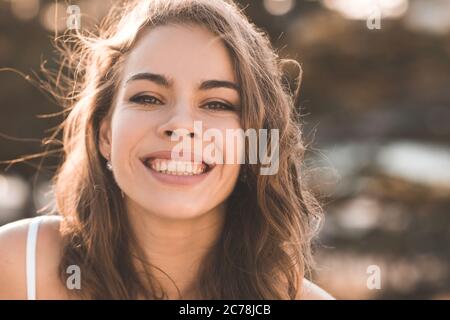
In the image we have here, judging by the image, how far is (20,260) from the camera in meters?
2.65

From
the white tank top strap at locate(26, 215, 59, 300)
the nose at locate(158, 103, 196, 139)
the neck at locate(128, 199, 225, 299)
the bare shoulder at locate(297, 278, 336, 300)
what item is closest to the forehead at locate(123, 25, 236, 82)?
the nose at locate(158, 103, 196, 139)

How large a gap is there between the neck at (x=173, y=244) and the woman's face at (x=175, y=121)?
16 cm

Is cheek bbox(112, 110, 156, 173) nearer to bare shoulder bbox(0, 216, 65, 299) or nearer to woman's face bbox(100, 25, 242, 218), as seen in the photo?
woman's face bbox(100, 25, 242, 218)

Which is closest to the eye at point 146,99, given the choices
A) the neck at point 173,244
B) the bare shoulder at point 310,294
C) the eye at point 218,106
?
the eye at point 218,106

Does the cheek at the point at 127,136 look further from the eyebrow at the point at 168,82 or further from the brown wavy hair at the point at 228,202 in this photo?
the brown wavy hair at the point at 228,202

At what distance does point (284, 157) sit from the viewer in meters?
2.84

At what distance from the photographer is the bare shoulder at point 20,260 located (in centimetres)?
263

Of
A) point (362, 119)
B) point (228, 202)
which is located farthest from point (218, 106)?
point (362, 119)

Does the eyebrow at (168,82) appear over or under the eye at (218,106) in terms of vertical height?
over

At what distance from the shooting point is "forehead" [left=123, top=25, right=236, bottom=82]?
2527 millimetres

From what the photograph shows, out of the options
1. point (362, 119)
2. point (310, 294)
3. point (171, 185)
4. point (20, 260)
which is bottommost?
point (310, 294)

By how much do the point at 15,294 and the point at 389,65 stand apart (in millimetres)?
6152

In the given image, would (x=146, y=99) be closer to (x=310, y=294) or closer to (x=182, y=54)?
(x=182, y=54)

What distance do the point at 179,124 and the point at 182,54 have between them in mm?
264
